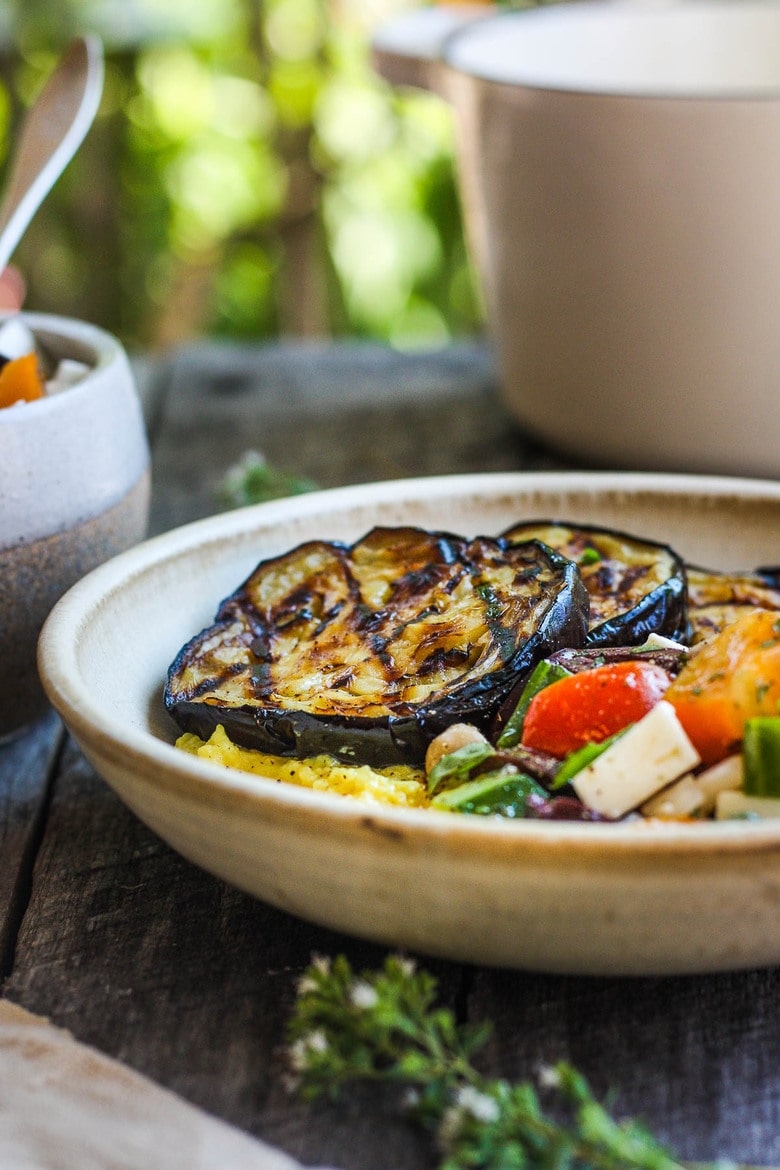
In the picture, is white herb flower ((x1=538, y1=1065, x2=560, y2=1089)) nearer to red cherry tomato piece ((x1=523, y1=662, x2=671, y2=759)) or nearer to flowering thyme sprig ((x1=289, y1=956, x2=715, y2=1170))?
flowering thyme sprig ((x1=289, y1=956, x2=715, y2=1170))

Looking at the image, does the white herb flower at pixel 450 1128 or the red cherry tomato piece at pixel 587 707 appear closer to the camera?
the white herb flower at pixel 450 1128

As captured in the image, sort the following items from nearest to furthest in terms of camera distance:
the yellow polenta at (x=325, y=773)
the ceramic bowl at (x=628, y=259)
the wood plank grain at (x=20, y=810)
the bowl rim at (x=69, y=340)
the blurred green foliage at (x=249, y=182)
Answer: the yellow polenta at (x=325, y=773) < the wood plank grain at (x=20, y=810) < the bowl rim at (x=69, y=340) < the ceramic bowl at (x=628, y=259) < the blurred green foliage at (x=249, y=182)

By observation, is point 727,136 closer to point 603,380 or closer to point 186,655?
point 603,380

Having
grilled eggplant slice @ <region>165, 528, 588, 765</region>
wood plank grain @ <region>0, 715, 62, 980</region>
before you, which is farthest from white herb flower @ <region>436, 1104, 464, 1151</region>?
wood plank grain @ <region>0, 715, 62, 980</region>

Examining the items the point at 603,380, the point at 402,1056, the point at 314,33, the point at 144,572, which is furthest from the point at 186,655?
the point at 314,33

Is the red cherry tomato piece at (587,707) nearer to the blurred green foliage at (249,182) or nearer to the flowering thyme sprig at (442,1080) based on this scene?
the flowering thyme sprig at (442,1080)

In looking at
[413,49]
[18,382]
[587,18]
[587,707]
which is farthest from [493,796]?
[587,18]

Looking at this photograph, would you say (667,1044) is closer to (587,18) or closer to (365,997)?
(365,997)

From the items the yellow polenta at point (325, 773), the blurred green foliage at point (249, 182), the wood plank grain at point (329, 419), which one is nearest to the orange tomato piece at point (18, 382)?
the yellow polenta at point (325, 773)
